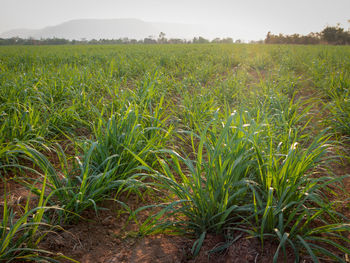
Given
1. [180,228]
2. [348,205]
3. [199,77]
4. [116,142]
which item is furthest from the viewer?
[199,77]

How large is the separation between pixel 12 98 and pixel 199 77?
3589mm

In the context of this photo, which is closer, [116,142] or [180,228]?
[180,228]

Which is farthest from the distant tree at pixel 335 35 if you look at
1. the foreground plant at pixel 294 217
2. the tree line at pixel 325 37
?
the foreground plant at pixel 294 217

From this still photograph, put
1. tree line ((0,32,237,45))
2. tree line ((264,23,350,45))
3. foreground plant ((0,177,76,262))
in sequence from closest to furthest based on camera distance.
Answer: foreground plant ((0,177,76,262)), tree line ((264,23,350,45)), tree line ((0,32,237,45))

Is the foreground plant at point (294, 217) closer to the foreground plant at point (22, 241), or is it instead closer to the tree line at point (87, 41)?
the foreground plant at point (22, 241)

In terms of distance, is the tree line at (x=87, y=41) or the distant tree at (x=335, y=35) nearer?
the distant tree at (x=335, y=35)

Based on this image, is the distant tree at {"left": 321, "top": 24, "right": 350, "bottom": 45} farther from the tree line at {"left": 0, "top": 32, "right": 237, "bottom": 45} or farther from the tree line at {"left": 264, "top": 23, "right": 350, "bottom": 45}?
the tree line at {"left": 0, "top": 32, "right": 237, "bottom": 45}

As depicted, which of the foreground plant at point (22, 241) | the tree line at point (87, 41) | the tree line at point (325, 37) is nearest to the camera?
the foreground plant at point (22, 241)

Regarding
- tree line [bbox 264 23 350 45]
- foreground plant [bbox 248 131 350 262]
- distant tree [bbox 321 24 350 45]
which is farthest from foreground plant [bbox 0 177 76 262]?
distant tree [bbox 321 24 350 45]

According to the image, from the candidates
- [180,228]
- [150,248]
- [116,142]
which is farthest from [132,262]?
[116,142]

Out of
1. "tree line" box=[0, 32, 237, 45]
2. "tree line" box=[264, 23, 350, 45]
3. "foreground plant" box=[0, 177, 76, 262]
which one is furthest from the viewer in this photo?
"tree line" box=[0, 32, 237, 45]

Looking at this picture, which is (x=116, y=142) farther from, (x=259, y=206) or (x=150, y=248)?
(x=259, y=206)

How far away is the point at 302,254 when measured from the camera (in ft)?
3.70

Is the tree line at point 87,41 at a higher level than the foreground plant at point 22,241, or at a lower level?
higher
